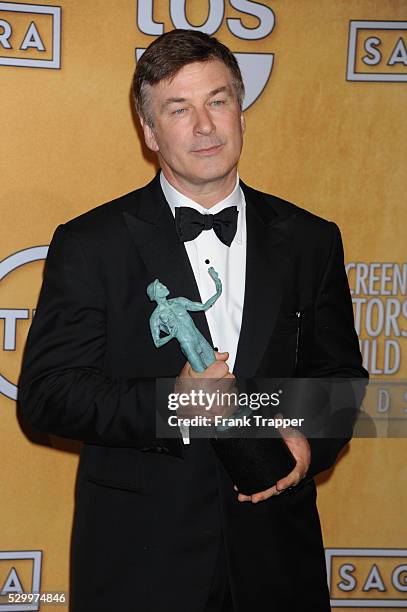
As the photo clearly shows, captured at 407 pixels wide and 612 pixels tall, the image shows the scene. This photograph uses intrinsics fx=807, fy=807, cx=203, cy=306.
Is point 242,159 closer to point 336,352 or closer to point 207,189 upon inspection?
point 207,189

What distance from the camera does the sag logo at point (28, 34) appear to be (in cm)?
253

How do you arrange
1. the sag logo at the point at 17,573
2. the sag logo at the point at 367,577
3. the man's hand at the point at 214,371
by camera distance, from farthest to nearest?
1. the sag logo at the point at 367,577
2. the sag logo at the point at 17,573
3. the man's hand at the point at 214,371

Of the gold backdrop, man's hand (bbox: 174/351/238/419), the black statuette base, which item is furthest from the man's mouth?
the gold backdrop

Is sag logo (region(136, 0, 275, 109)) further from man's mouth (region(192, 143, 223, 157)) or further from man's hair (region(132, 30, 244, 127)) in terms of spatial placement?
man's mouth (region(192, 143, 223, 157))

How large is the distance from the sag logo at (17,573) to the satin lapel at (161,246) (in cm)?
136

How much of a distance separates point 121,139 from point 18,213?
0.41 m

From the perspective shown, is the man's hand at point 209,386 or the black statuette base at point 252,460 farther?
the black statuette base at point 252,460

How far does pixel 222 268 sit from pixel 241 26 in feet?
3.43

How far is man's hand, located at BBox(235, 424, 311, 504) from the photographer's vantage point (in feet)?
5.94

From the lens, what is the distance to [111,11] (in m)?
2.57

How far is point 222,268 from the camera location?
1996mm

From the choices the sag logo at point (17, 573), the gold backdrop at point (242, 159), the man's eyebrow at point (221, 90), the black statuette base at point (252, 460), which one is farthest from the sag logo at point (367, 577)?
the man's eyebrow at point (221, 90)

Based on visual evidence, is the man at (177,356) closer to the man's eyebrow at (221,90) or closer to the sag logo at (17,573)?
the man's eyebrow at (221,90)

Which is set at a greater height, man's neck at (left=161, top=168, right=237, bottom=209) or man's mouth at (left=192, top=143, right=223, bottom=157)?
man's mouth at (left=192, top=143, right=223, bottom=157)
